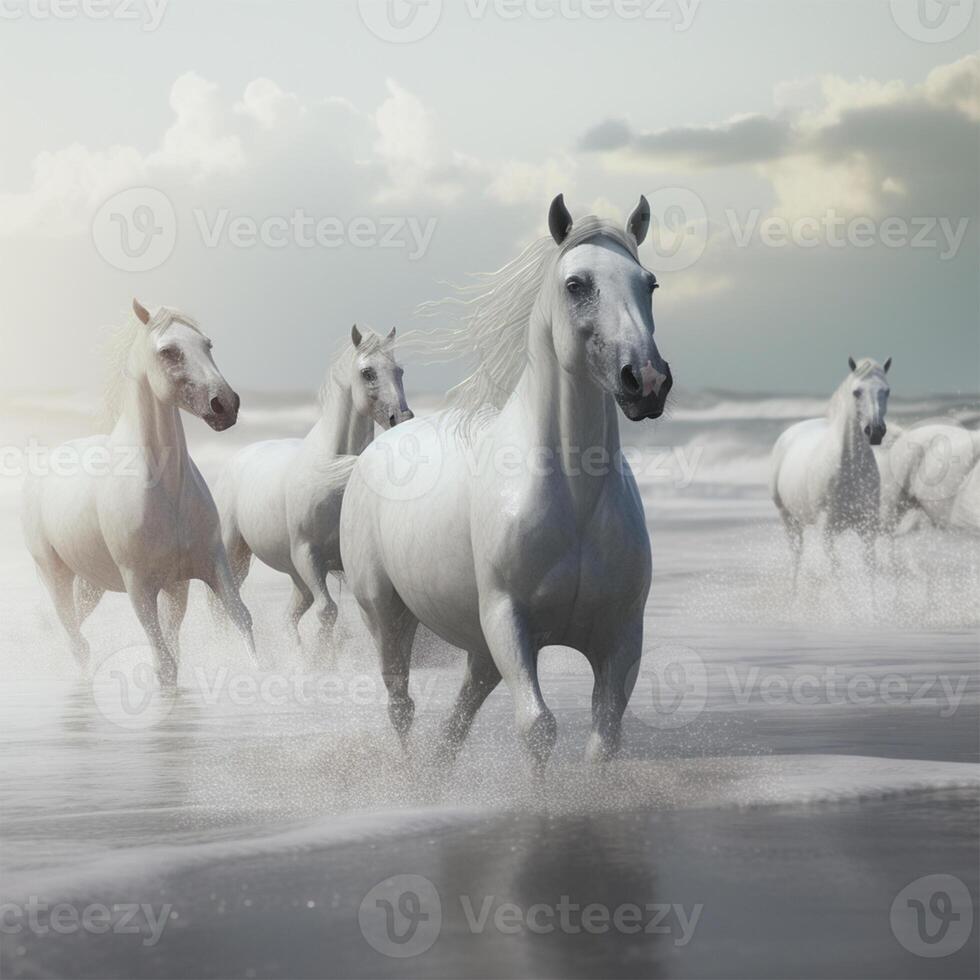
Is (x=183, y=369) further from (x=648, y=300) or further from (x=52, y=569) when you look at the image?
(x=648, y=300)

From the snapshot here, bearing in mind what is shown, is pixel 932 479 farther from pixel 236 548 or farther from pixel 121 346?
pixel 121 346

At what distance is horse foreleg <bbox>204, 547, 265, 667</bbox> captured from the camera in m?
7.45

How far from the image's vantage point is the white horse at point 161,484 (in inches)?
289

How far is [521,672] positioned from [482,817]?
17.8 inches

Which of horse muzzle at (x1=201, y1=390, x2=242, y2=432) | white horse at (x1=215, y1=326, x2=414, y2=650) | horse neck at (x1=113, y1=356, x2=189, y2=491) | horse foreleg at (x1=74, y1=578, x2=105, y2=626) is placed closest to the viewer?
horse muzzle at (x1=201, y1=390, x2=242, y2=432)

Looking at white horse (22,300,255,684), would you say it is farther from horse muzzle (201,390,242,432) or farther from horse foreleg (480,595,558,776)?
horse foreleg (480,595,558,776)

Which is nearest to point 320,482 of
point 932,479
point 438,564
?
point 438,564

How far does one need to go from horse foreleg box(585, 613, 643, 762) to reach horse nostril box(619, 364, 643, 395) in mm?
742

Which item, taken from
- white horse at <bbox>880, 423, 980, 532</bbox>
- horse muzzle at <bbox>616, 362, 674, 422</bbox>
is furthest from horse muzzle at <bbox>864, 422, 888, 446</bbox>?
horse muzzle at <bbox>616, 362, 674, 422</bbox>

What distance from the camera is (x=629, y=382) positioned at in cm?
431

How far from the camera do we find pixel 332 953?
11.4ft

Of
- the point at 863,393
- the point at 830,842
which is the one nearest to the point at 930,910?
the point at 830,842

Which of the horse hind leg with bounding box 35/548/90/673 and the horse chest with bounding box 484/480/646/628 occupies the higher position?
the horse chest with bounding box 484/480/646/628

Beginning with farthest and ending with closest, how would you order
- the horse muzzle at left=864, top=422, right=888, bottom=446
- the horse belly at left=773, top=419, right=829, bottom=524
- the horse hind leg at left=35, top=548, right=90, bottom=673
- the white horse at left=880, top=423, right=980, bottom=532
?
the white horse at left=880, top=423, right=980, bottom=532 → the horse belly at left=773, top=419, right=829, bottom=524 → the horse muzzle at left=864, top=422, right=888, bottom=446 → the horse hind leg at left=35, top=548, right=90, bottom=673
